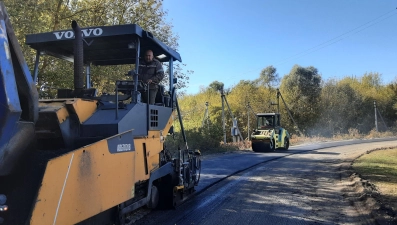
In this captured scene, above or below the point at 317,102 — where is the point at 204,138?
below

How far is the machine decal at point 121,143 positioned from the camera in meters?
3.44

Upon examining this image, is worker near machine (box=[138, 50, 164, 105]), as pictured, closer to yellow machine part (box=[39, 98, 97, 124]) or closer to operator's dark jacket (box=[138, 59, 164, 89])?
operator's dark jacket (box=[138, 59, 164, 89])

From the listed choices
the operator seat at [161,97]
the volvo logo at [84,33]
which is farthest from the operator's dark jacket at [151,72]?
the volvo logo at [84,33]

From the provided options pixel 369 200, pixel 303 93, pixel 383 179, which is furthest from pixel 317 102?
pixel 369 200

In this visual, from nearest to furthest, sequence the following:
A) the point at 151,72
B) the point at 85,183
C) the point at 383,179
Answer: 1. the point at 85,183
2. the point at 151,72
3. the point at 383,179

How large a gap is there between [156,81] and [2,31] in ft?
9.13

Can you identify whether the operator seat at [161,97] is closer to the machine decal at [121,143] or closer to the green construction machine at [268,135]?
the machine decal at [121,143]

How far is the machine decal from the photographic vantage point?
11.3ft

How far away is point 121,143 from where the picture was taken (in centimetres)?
362

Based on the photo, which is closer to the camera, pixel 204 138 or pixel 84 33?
pixel 84 33

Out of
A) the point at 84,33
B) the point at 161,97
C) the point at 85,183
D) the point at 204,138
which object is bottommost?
the point at 85,183

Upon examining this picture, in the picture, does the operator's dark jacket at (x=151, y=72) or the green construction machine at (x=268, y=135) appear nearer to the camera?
the operator's dark jacket at (x=151, y=72)

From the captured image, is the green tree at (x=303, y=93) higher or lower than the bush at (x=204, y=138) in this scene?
higher

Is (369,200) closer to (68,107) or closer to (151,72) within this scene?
(151,72)
